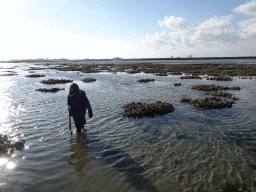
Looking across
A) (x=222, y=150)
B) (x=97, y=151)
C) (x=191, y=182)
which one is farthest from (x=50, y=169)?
(x=222, y=150)

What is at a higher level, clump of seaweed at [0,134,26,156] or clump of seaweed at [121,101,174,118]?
clump of seaweed at [121,101,174,118]

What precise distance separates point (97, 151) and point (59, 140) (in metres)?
2.34

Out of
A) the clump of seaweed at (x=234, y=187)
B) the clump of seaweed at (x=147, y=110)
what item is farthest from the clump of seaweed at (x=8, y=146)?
the clump of seaweed at (x=234, y=187)

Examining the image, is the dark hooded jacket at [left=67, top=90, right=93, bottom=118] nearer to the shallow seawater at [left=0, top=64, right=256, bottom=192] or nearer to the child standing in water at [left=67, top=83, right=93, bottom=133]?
the child standing in water at [left=67, top=83, right=93, bottom=133]

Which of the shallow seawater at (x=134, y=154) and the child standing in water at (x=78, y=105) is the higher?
the child standing in water at (x=78, y=105)

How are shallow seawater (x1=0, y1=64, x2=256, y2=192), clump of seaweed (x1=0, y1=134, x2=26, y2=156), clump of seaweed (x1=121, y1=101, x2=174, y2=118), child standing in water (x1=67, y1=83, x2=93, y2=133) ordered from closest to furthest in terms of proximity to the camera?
shallow seawater (x1=0, y1=64, x2=256, y2=192) < clump of seaweed (x1=0, y1=134, x2=26, y2=156) < child standing in water (x1=67, y1=83, x2=93, y2=133) < clump of seaweed (x1=121, y1=101, x2=174, y2=118)

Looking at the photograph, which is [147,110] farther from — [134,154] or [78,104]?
[78,104]

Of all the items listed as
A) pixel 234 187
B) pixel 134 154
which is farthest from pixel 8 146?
pixel 234 187

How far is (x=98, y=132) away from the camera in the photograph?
8.55m

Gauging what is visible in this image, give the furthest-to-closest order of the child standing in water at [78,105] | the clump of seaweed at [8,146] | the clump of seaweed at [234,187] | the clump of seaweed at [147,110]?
the clump of seaweed at [147,110]
the child standing in water at [78,105]
the clump of seaweed at [8,146]
the clump of seaweed at [234,187]

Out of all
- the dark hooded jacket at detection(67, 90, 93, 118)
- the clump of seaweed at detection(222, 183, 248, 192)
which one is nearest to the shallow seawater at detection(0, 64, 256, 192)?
the clump of seaweed at detection(222, 183, 248, 192)

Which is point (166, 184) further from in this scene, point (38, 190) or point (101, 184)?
point (38, 190)

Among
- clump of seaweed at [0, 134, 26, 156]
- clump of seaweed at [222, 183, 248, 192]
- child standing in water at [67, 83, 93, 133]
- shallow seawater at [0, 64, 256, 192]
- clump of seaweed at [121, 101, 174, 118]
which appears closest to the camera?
clump of seaweed at [222, 183, 248, 192]

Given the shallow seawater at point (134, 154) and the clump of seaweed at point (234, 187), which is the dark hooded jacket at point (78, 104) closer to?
the shallow seawater at point (134, 154)
